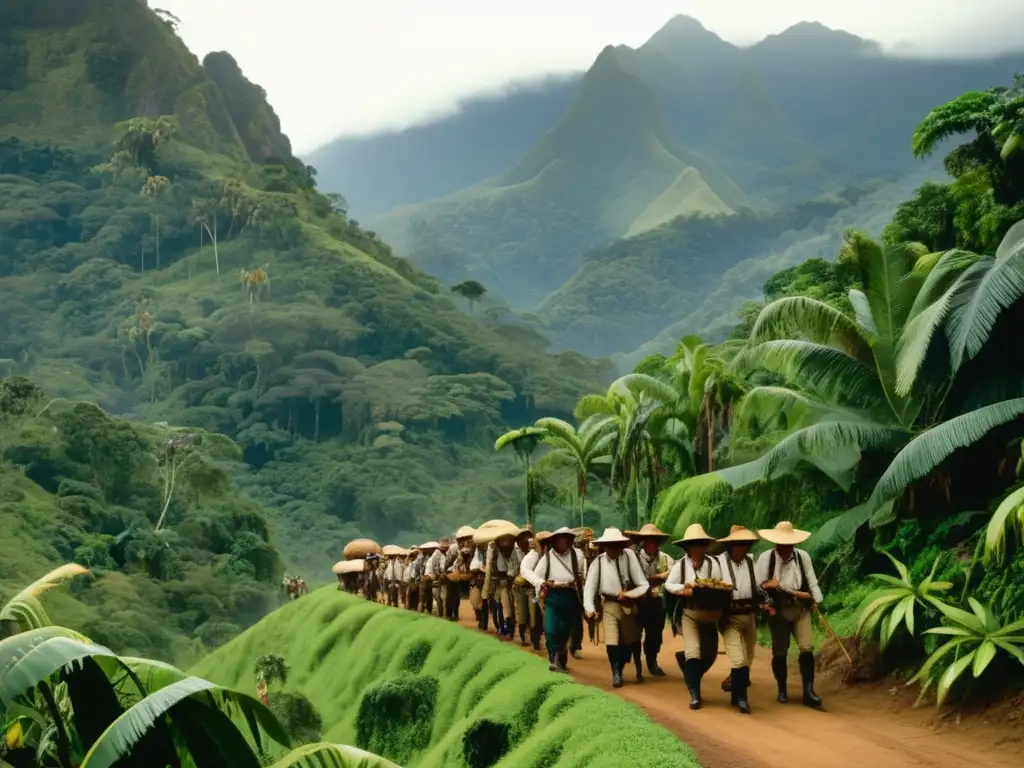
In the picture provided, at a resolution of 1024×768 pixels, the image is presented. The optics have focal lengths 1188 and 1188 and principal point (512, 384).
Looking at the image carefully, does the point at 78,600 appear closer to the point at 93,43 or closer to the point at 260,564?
the point at 260,564

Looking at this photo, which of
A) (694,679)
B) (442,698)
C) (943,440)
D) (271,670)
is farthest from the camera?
(271,670)

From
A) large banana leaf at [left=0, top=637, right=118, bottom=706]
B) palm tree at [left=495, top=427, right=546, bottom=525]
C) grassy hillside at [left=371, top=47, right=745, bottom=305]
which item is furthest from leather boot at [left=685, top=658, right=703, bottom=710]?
grassy hillside at [left=371, top=47, right=745, bottom=305]

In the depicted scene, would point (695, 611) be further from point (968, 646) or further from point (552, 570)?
point (968, 646)

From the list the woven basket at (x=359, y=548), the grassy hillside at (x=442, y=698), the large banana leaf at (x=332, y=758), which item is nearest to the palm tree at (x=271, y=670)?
the grassy hillside at (x=442, y=698)

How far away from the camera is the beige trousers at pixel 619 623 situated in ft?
37.7

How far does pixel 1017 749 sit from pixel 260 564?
4544cm

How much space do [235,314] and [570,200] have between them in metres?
101

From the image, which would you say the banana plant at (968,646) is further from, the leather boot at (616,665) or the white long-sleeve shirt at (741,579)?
the leather boot at (616,665)

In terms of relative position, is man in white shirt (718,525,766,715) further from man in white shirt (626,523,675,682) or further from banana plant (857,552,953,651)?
banana plant (857,552,953,651)

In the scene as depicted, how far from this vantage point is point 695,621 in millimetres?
10648

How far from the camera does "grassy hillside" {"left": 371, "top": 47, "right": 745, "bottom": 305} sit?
535 feet

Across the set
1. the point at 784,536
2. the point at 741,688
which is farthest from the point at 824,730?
the point at 784,536

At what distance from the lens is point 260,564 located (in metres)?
51.9

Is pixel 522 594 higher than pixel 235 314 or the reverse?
the reverse
